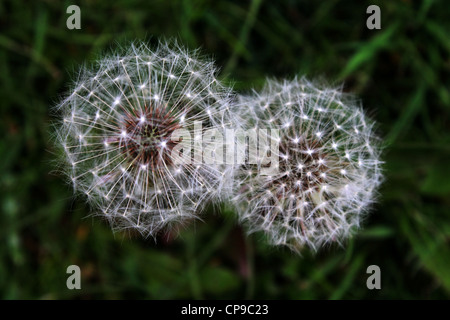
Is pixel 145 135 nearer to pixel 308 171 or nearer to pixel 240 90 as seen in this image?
pixel 308 171

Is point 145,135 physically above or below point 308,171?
above

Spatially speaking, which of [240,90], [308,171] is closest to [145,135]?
[308,171]

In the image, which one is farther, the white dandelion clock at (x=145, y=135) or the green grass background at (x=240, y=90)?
the green grass background at (x=240, y=90)

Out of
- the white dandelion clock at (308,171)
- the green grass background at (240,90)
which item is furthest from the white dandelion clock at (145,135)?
the green grass background at (240,90)

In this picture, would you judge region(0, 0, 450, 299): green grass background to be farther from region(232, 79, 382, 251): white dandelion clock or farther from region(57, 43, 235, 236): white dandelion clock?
region(57, 43, 235, 236): white dandelion clock

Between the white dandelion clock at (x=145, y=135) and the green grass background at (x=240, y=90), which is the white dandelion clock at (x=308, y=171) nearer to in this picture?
the white dandelion clock at (x=145, y=135)
